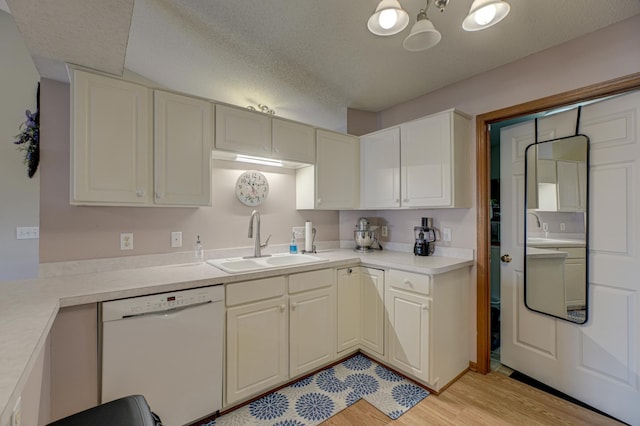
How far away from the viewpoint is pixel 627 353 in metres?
1.76

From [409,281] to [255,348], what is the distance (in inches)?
48.7

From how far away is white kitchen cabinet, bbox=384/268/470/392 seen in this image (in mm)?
2023

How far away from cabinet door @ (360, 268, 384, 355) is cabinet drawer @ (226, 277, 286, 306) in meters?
0.82

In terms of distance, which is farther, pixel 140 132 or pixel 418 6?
pixel 140 132

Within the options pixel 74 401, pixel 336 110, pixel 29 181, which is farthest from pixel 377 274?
pixel 29 181

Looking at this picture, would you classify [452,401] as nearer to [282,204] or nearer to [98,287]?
[282,204]

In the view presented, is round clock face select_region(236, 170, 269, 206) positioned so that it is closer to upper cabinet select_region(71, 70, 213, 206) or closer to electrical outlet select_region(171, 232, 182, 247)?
upper cabinet select_region(71, 70, 213, 206)

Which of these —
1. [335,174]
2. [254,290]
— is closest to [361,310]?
[254,290]

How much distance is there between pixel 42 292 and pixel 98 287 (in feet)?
0.77

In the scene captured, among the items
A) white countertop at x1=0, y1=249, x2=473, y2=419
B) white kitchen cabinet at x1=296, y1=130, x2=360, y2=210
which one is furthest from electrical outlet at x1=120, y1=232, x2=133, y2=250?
white kitchen cabinet at x1=296, y1=130, x2=360, y2=210

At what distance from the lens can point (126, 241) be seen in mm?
1969

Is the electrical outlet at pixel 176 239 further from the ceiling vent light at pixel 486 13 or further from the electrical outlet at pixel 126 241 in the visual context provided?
the ceiling vent light at pixel 486 13

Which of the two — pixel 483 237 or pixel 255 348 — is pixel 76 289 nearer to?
pixel 255 348

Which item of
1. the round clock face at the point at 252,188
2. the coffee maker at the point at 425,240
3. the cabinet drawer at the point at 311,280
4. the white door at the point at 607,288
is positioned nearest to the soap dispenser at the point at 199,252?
the round clock face at the point at 252,188
